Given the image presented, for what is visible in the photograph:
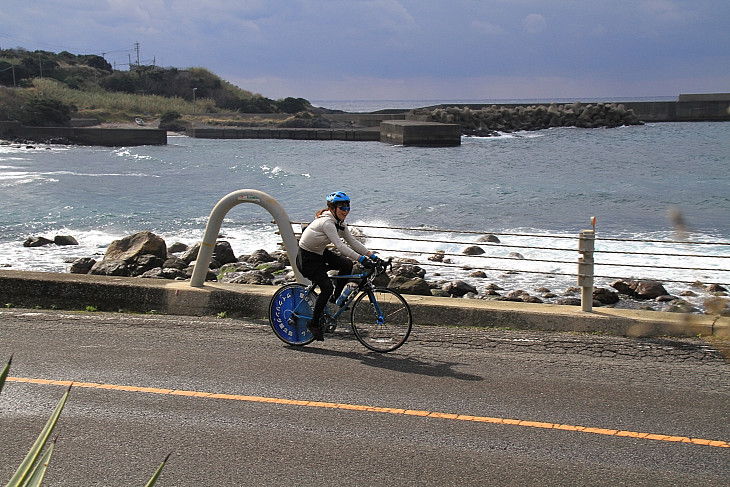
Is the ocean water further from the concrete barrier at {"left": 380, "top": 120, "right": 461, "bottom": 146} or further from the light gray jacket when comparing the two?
the light gray jacket

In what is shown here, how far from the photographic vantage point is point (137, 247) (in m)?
17.3

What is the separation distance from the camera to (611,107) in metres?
87.8

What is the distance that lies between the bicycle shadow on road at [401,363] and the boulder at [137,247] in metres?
10.7

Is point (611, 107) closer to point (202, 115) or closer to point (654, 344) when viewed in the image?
point (202, 115)

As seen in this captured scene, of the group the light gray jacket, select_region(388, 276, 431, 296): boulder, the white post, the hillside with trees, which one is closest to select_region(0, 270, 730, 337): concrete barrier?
the white post

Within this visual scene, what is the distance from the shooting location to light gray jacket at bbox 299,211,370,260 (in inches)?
284

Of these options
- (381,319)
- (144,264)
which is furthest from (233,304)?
(144,264)

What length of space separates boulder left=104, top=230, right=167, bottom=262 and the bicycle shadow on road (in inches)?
420

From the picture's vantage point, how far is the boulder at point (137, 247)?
17.0m

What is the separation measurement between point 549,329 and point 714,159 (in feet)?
159

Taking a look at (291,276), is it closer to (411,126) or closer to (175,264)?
(175,264)

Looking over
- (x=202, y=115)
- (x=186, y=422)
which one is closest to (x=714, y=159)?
(x=186, y=422)

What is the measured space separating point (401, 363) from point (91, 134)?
70.2 meters

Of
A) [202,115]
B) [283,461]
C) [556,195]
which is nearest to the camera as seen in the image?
[283,461]
